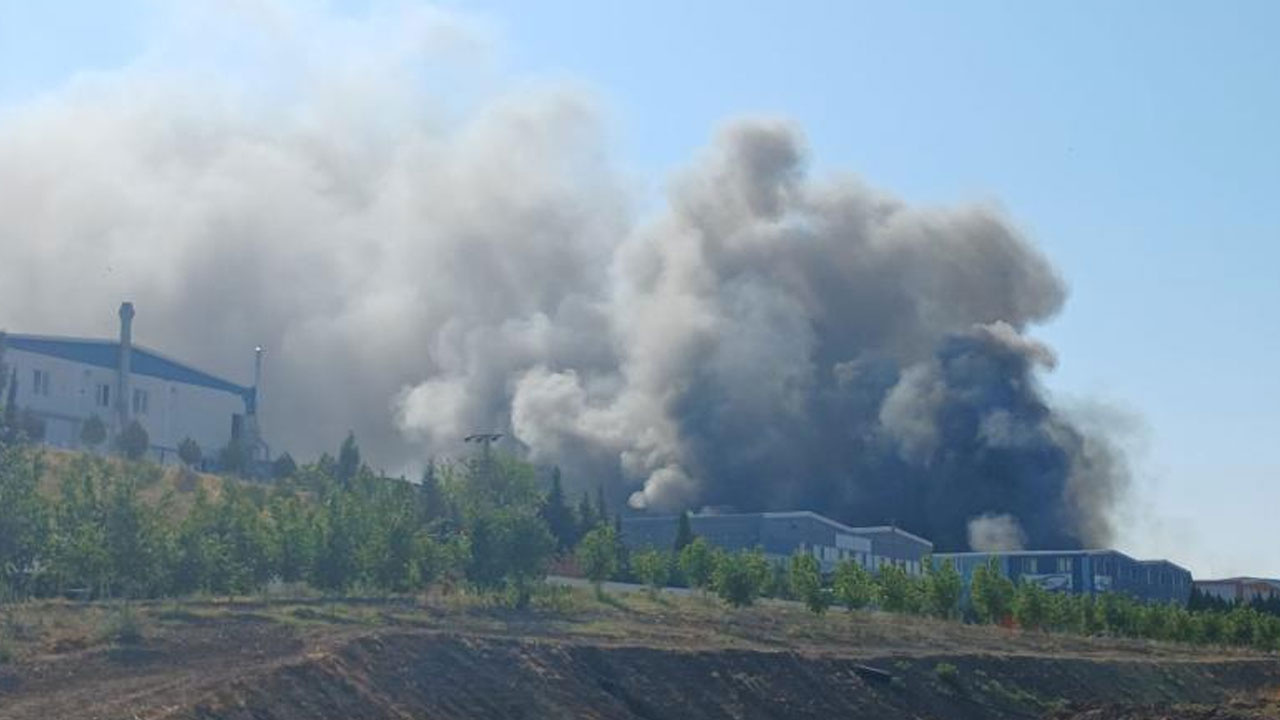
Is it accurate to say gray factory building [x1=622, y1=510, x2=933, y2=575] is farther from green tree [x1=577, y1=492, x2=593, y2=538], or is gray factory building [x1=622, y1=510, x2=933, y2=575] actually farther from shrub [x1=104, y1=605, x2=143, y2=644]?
shrub [x1=104, y1=605, x2=143, y2=644]

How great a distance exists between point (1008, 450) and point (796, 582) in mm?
44016

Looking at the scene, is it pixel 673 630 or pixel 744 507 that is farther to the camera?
pixel 744 507

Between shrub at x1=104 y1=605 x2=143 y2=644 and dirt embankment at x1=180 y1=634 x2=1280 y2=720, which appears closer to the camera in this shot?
dirt embankment at x1=180 y1=634 x2=1280 y2=720

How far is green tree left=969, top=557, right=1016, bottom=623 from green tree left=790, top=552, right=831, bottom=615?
28.7 feet

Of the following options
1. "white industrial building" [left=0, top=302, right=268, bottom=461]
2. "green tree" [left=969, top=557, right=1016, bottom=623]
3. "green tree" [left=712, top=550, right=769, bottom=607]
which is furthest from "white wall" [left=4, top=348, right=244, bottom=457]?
"green tree" [left=969, top=557, right=1016, bottom=623]

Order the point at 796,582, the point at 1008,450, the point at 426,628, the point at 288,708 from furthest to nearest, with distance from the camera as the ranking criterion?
the point at 1008,450 < the point at 796,582 < the point at 426,628 < the point at 288,708

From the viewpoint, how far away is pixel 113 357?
9425 centimetres

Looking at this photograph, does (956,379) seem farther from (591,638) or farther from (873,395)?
(591,638)

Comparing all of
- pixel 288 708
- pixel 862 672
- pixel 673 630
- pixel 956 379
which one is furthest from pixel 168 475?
pixel 956 379

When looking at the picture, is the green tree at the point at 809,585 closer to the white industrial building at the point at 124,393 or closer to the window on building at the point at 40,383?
the white industrial building at the point at 124,393

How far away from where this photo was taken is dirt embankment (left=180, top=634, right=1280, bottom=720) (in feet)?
123

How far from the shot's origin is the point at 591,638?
47969mm

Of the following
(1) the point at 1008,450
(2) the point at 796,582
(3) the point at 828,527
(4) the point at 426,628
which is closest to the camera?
(4) the point at 426,628

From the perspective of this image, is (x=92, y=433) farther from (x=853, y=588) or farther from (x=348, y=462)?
(x=853, y=588)
